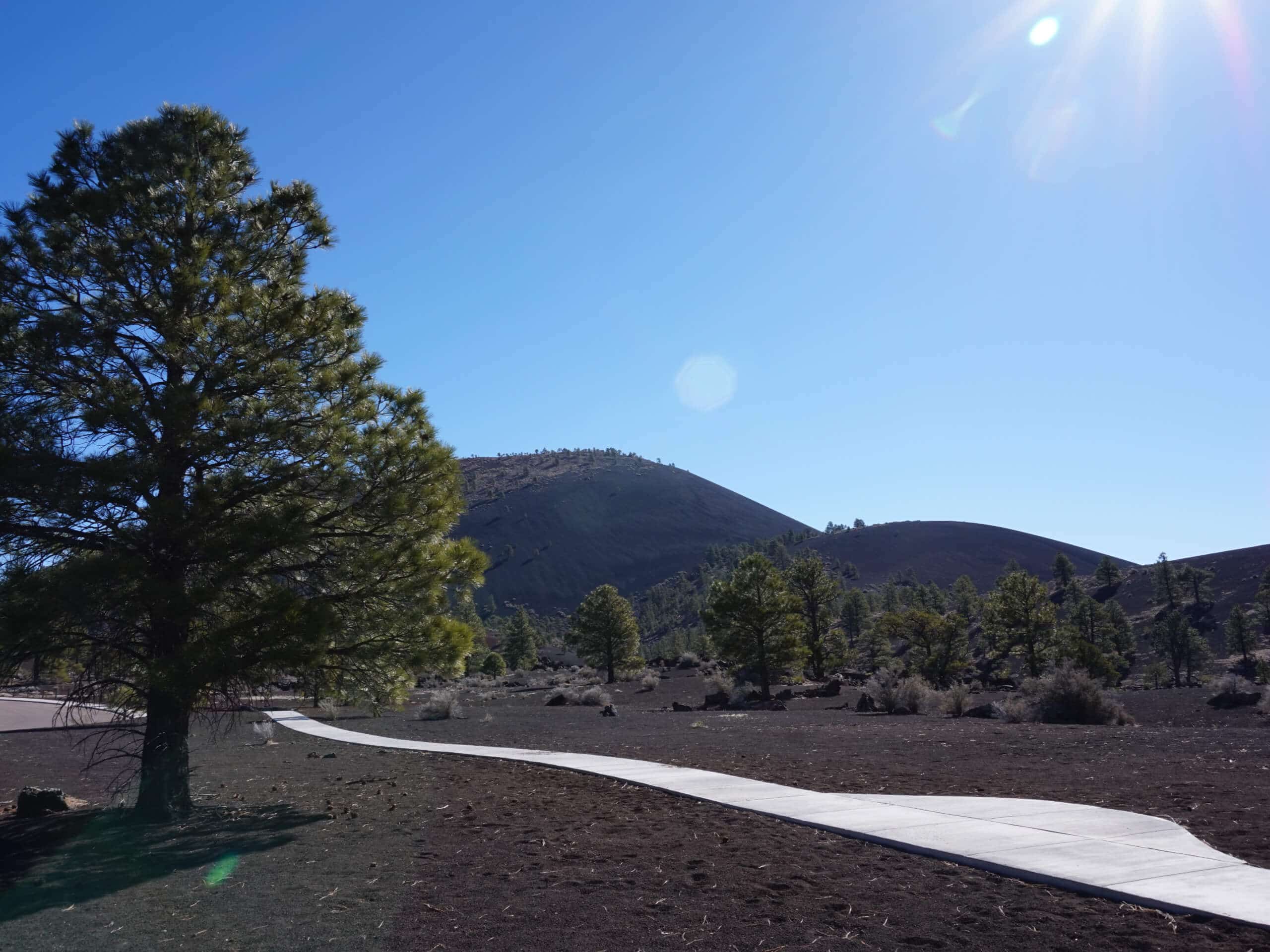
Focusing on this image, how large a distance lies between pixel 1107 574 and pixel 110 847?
9448cm

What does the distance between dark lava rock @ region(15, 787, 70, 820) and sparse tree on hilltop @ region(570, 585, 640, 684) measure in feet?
129

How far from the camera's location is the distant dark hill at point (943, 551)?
149m

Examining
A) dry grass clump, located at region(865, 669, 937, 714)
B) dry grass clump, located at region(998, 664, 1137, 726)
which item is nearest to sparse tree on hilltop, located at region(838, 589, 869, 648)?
dry grass clump, located at region(865, 669, 937, 714)

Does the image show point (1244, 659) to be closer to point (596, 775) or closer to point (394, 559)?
point (596, 775)

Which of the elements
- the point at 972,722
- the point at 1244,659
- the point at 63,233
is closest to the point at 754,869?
the point at 63,233

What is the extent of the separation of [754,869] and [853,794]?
3.54 meters

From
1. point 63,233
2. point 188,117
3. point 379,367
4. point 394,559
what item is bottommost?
point 394,559

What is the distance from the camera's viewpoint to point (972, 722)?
66.3ft

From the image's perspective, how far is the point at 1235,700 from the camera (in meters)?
22.5

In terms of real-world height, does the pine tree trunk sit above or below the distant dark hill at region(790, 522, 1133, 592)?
below

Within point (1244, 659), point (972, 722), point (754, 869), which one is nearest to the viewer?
point (754, 869)

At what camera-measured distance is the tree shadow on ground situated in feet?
24.1

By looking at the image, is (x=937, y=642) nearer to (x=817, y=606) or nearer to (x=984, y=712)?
(x=817, y=606)

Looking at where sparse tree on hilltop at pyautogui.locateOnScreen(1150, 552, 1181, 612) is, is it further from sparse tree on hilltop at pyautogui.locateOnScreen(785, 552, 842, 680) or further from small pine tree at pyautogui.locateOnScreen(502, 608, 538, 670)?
small pine tree at pyautogui.locateOnScreen(502, 608, 538, 670)
